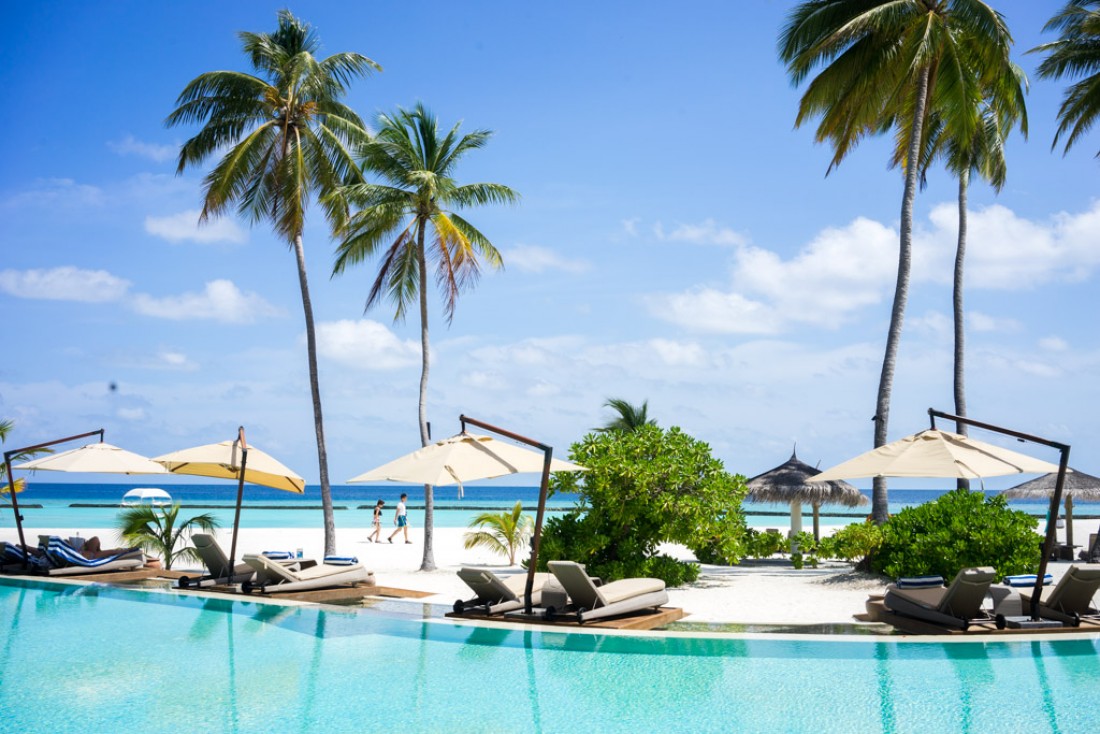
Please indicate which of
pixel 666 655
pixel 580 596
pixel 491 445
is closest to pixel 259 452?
pixel 491 445

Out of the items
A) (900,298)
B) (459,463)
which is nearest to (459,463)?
(459,463)

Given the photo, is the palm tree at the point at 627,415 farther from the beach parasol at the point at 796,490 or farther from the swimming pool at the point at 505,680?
the swimming pool at the point at 505,680

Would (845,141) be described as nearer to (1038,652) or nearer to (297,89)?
(297,89)

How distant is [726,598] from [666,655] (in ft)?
16.1

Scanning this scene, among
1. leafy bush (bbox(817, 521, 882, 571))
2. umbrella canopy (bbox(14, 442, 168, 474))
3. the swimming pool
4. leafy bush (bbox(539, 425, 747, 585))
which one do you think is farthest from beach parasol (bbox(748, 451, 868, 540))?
umbrella canopy (bbox(14, 442, 168, 474))

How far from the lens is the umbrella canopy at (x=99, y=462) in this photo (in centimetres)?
1502

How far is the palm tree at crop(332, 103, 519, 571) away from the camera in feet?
63.5

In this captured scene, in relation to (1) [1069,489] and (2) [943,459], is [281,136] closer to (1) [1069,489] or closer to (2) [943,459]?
(2) [943,459]

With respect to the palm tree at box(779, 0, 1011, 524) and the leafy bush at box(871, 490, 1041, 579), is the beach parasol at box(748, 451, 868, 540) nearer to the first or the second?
the palm tree at box(779, 0, 1011, 524)

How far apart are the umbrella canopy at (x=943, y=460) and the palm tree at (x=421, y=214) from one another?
31.9ft

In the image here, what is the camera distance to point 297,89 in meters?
19.5

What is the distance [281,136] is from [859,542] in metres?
13.8

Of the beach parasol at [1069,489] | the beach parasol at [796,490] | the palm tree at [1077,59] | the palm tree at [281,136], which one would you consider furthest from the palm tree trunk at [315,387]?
the palm tree at [1077,59]

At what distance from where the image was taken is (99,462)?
1520 centimetres
